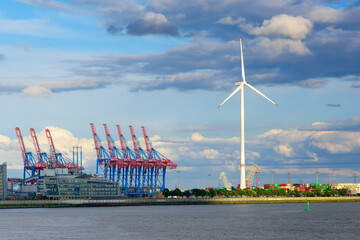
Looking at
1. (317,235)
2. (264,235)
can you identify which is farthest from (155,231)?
(317,235)

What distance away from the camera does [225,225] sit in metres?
128

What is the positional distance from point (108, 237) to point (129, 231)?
12.4 metres

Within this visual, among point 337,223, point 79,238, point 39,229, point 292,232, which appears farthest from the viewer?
point 337,223

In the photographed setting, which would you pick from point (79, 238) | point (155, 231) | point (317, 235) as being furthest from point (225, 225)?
point (79, 238)

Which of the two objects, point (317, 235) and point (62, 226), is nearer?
point (317, 235)

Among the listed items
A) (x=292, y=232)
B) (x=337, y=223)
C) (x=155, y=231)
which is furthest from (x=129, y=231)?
(x=337, y=223)

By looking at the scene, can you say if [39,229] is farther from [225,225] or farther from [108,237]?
[225,225]

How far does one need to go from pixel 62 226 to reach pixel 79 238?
28.3m

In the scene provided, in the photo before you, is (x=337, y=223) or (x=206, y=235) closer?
(x=206, y=235)

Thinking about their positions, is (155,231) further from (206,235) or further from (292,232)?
(292,232)

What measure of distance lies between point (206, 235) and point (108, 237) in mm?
16556

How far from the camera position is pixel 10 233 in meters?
113

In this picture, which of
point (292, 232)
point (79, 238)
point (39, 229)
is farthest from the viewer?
point (39, 229)

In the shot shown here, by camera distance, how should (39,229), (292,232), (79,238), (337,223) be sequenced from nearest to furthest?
(79,238)
(292,232)
(39,229)
(337,223)
